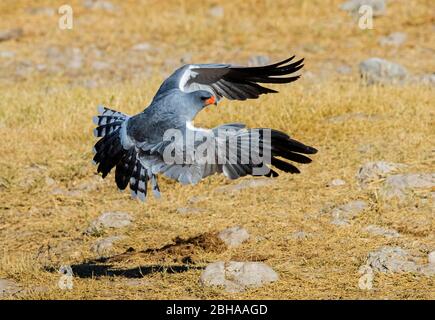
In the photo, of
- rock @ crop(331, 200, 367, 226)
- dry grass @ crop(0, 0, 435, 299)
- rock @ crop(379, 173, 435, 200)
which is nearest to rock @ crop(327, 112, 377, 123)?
Result: dry grass @ crop(0, 0, 435, 299)

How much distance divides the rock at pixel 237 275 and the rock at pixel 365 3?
8.83 metres

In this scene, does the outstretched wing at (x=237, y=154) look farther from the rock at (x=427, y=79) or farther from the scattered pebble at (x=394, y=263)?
the rock at (x=427, y=79)

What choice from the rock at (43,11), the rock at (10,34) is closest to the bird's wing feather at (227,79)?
the rock at (10,34)

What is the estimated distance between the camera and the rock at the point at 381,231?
6880 millimetres

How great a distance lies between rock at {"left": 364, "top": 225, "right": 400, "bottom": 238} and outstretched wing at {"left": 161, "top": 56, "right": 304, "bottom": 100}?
4.22 ft

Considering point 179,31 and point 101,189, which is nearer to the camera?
point 101,189

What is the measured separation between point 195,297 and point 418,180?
2.60 metres

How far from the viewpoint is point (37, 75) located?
40.1 feet

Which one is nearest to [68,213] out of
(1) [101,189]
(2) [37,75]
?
(1) [101,189]

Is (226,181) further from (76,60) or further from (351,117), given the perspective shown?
(76,60)

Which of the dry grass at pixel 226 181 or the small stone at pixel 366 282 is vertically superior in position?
the dry grass at pixel 226 181

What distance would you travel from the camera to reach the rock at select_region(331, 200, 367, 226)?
7.16 metres

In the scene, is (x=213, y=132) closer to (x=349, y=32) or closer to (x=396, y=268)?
(x=396, y=268)

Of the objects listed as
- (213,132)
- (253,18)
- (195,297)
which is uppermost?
(253,18)
